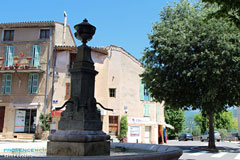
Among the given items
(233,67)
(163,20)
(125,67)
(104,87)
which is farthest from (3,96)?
(233,67)

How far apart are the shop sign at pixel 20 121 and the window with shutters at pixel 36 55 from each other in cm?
495

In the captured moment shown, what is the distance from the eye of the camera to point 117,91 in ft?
90.4

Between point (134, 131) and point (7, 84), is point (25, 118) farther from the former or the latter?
point (134, 131)

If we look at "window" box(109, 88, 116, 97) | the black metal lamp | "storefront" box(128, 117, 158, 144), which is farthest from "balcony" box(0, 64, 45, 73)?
the black metal lamp

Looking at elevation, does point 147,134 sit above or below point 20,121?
below

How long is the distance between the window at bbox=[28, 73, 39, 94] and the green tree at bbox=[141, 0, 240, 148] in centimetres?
1222

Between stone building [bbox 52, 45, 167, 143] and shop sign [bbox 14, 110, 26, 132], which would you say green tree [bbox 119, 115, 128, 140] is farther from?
shop sign [bbox 14, 110, 26, 132]

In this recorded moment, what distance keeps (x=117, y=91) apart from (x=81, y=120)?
2135 centimetres

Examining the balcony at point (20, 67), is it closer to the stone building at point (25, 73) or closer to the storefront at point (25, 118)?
the stone building at point (25, 73)

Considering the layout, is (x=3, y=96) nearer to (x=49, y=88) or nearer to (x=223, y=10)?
(x=49, y=88)

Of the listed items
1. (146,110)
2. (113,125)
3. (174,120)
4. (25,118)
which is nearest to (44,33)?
(25,118)

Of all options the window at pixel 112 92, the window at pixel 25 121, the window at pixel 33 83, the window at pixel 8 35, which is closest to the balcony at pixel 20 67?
the window at pixel 33 83

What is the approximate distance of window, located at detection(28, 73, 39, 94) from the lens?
25.1 metres

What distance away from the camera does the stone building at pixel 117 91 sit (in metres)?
25.6
